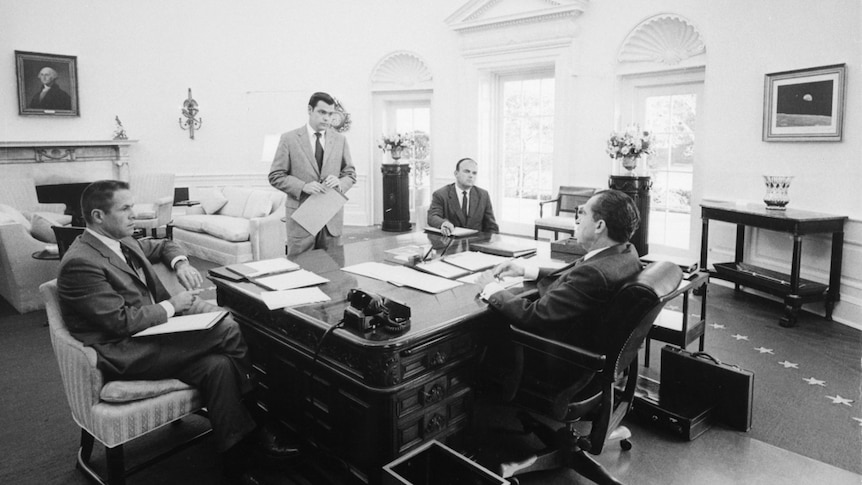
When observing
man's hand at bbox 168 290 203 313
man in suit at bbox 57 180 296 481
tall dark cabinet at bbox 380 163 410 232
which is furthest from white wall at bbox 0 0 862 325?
man's hand at bbox 168 290 203 313

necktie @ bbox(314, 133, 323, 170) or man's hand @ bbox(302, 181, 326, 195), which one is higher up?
necktie @ bbox(314, 133, 323, 170)

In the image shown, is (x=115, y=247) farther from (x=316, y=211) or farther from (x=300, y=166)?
(x=300, y=166)

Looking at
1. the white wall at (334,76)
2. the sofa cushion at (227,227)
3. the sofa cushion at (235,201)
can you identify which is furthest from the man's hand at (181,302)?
the sofa cushion at (235,201)

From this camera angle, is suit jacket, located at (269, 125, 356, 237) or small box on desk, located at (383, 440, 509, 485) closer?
small box on desk, located at (383, 440, 509, 485)

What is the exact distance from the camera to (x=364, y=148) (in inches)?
351

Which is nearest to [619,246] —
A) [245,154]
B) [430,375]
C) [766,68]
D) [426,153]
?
[430,375]

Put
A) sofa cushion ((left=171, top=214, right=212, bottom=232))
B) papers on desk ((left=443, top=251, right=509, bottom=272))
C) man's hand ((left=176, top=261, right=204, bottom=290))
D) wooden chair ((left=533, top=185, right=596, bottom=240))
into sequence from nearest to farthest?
1. man's hand ((left=176, top=261, right=204, bottom=290))
2. papers on desk ((left=443, top=251, right=509, bottom=272))
3. wooden chair ((left=533, top=185, right=596, bottom=240))
4. sofa cushion ((left=171, top=214, right=212, bottom=232))

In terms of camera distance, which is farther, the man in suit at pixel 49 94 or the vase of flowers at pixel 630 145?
the man in suit at pixel 49 94

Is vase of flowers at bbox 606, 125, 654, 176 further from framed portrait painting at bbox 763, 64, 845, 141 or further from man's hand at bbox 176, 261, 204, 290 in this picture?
man's hand at bbox 176, 261, 204, 290

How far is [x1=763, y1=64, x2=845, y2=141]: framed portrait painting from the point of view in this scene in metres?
4.45

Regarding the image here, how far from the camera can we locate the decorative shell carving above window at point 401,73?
8453mm

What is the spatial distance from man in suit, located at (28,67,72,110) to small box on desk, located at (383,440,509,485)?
8.02 metres

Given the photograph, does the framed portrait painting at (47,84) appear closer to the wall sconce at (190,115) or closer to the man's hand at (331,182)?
the wall sconce at (190,115)

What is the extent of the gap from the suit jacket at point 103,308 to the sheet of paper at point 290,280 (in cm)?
45
